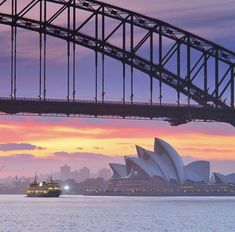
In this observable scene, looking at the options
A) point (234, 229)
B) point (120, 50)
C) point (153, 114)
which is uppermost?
point (120, 50)

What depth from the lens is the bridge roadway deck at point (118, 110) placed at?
120m

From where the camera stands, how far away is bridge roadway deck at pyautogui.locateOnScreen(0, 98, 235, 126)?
119625 mm

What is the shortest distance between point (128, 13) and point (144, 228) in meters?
40.4

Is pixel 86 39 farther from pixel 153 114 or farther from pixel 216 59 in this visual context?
pixel 216 59

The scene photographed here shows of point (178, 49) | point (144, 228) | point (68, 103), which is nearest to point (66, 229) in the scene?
point (144, 228)

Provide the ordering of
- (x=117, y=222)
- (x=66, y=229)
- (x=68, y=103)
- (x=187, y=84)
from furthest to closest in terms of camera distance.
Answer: (x=187, y=84)
(x=68, y=103)
(x=117, y=222)
(x=66, y=229)

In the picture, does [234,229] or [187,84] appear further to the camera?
[187,84]

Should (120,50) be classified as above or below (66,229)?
above

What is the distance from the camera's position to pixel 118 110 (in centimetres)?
12425

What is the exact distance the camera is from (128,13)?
126688 millimetres

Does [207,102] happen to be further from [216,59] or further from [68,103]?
[68,103]

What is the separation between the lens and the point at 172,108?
423ft

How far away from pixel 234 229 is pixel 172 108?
3794 cm

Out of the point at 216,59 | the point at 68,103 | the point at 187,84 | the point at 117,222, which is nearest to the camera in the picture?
the point at 117,222
